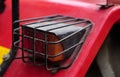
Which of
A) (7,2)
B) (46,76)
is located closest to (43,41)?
(46,76)

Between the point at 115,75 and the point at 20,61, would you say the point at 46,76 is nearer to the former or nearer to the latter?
the point at 20,61

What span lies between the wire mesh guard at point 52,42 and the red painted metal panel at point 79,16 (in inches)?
1.3

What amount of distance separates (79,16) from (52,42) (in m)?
0.31

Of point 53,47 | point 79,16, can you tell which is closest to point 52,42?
point 53,47

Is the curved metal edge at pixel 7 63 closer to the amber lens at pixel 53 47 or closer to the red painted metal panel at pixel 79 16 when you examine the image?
the red painted metal panel at pixel 79 16

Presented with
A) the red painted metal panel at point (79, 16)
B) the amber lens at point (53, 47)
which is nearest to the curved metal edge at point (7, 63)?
the red painted metal panel at point (79, 16)

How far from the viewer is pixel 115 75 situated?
168 centimetres

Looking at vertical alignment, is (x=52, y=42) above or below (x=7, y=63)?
above

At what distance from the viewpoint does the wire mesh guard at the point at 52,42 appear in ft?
4.45

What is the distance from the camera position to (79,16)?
1601mm

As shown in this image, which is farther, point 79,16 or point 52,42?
point 79,16

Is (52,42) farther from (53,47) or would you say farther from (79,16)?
(79,16)

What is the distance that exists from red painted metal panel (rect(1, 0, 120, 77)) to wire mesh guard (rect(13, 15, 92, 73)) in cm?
3

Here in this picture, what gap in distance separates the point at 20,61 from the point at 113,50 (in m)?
0.47
